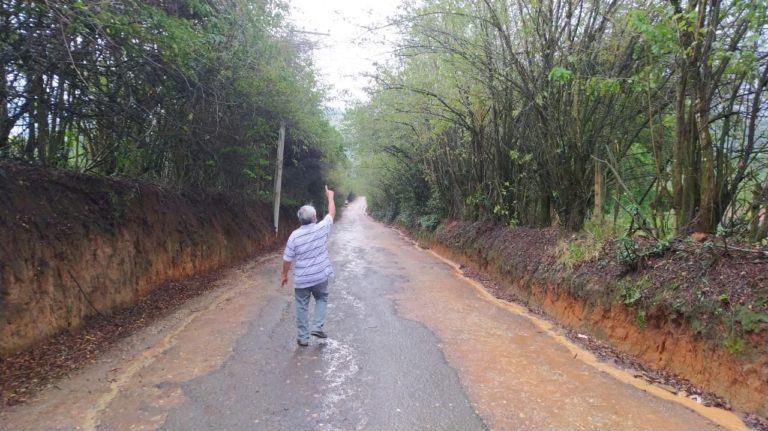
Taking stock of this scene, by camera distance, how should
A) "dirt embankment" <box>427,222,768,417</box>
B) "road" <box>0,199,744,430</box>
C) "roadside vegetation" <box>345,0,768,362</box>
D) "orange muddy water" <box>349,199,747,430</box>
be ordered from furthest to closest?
"roadside vegetation" <box>345,0,768,362</box> < "dirt embankment" <box>427,222,768,417</box> < "orange muddy water" <box>349,199,747,430</box> < "road" <box>0,199,744,430</box>

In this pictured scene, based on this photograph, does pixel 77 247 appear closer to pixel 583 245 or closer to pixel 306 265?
pixel 306 265

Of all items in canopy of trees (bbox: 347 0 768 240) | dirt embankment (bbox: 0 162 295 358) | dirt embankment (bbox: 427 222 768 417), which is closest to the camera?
dirt embankment (bbox: 427 222 768 417)

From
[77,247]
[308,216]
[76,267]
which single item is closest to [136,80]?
[77,247]

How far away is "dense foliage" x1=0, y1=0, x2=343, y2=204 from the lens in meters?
4.75

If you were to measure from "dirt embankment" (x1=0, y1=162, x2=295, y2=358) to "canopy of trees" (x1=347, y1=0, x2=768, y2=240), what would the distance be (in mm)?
5650

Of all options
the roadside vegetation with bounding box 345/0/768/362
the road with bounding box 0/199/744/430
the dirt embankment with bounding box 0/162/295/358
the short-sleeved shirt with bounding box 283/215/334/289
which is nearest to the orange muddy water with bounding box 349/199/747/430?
the road with bounding box 0/199/744/430

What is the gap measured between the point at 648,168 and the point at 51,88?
11.4 meters

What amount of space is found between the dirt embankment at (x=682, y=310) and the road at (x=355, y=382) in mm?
419

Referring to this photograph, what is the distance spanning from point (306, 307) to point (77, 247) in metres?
2.95

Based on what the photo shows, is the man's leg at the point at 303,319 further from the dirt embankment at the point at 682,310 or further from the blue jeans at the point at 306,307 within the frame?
the dirt embankment at the point at 682,310

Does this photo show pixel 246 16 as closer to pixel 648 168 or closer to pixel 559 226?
pixel 559 226

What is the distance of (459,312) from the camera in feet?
24.9

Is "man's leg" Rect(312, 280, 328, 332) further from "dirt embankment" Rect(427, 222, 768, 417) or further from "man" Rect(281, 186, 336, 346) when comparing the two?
"dirt embankment" Rect(427, 222, 768, 417)

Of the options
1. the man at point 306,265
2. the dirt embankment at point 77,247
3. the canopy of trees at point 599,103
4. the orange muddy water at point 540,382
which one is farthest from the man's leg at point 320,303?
the canopy of trees at point 599,103
